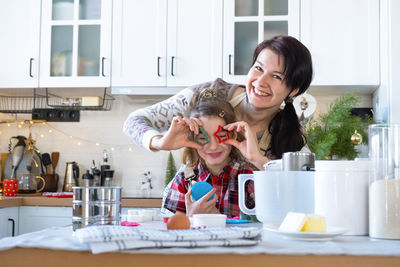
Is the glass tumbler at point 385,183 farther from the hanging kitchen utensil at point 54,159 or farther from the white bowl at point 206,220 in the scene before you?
the hanging kitchen utensil at point 54,159

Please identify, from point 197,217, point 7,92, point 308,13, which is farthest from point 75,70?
point 197,217

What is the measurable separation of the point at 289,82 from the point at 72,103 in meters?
2.18

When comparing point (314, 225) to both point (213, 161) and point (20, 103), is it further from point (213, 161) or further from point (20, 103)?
point (20, 103)

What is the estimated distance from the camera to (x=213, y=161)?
165cm

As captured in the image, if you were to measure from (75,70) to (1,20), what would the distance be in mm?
647

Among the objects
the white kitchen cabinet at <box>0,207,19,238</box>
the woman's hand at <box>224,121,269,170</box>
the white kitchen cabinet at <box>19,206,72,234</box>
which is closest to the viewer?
the woman's hand at <box>224,121,269,170</box>

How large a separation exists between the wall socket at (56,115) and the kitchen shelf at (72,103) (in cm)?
6

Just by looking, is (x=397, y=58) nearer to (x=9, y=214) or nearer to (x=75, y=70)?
(x=75, y=70)

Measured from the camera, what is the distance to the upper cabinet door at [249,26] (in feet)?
10.6

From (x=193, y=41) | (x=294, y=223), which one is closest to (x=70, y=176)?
(x=193, y=41)

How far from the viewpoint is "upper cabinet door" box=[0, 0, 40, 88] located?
3.46 metres

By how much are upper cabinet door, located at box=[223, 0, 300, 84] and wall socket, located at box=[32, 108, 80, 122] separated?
1157mm

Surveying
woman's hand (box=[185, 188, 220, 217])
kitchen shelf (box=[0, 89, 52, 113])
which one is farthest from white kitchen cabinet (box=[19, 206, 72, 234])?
woman's hand (box=[185, 188, 220, 217])

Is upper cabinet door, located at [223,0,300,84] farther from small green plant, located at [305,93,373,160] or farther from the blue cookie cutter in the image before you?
the blue cookie cutter
